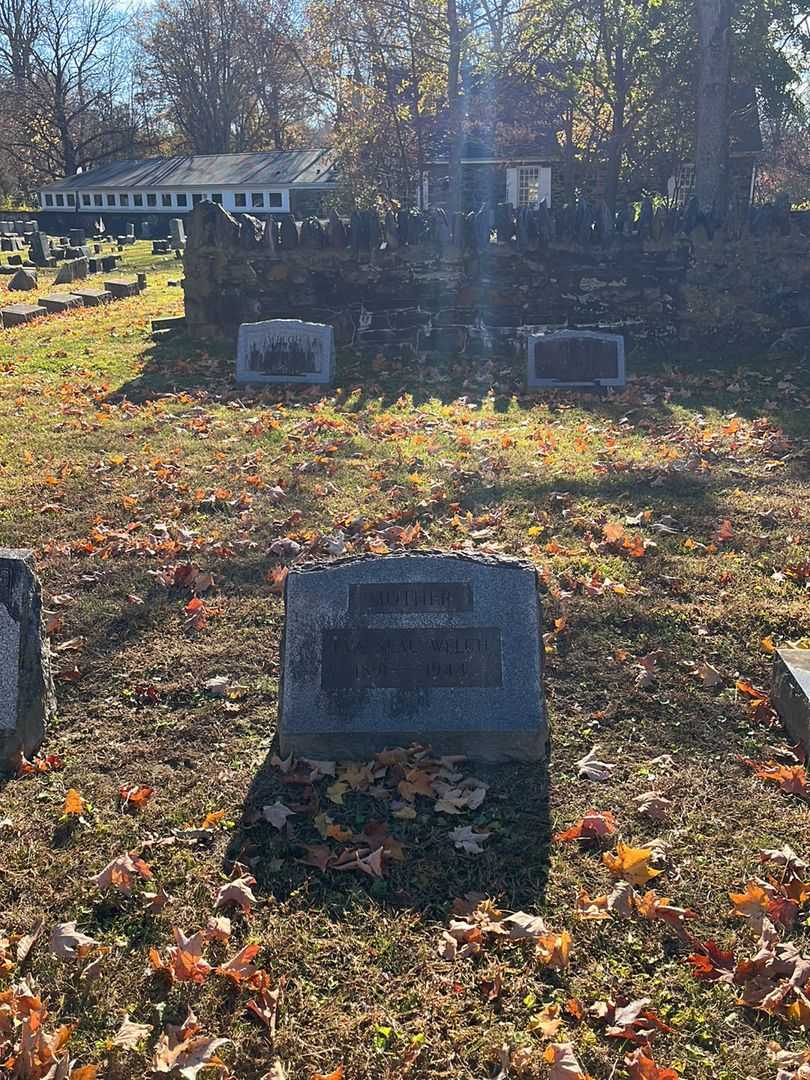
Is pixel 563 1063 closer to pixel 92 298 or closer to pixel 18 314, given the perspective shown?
pixel 18 314

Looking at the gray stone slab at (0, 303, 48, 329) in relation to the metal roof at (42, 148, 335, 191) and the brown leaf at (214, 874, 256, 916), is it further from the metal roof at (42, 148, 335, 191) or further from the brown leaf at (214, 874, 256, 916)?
the metal roof at (42, 148, 335, 191)

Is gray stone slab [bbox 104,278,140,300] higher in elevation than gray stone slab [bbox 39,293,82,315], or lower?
higher

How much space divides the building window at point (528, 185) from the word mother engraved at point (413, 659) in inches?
1391

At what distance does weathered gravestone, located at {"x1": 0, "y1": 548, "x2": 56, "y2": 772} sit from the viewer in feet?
13.3

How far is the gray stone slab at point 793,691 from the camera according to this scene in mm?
3967

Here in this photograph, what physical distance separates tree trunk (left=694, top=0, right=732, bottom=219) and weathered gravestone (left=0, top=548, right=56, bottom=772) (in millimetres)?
14373

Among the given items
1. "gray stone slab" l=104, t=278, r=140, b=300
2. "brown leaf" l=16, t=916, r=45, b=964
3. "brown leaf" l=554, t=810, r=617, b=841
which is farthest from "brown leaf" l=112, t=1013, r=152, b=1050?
"gray stone slab" l=104, t=278, r=140, b=300

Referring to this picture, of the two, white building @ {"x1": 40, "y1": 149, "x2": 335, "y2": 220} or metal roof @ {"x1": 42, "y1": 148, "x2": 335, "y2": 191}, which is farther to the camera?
metal roof @ {"x1": 42, "y1": 148, "x2": 335, "y2": 191}

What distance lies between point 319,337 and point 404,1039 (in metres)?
9.80

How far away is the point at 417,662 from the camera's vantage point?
4.01 metres

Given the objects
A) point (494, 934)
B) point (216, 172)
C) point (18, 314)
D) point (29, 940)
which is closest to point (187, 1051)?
point (29, 940)

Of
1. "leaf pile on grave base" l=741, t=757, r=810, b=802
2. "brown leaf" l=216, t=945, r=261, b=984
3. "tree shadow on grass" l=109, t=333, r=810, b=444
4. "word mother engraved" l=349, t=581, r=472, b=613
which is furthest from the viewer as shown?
"tree shadow on grass" l=109, t=333, r=810, b=444

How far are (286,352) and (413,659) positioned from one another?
8.27m

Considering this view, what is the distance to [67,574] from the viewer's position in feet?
19.4
